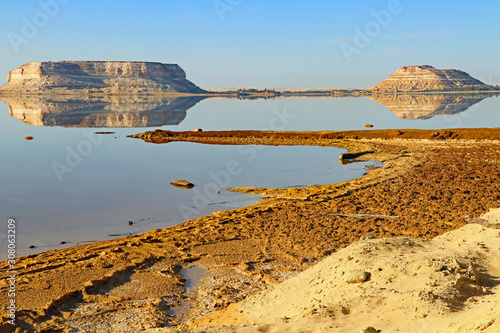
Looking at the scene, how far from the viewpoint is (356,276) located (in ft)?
26.0

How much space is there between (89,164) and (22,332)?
23.0 m

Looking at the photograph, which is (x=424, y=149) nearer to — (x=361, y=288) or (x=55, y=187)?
(x=55, y=187)

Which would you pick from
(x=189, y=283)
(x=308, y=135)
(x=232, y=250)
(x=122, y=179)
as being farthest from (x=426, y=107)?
(x=189, y=283)

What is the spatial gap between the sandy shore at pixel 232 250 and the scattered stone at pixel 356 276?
4.74 ft

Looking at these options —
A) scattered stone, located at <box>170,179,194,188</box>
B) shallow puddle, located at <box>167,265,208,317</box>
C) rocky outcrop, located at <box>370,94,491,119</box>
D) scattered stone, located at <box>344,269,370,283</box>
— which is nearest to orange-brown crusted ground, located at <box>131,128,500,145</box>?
scattered stone, located at <box>170,179,194,188</box>

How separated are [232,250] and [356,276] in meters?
4.93

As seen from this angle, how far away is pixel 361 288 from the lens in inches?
303

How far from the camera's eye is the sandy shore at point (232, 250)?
915 cm

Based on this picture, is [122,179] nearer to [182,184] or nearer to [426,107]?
[182,184]

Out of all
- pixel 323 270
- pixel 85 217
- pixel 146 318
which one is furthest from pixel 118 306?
pixel 85 217

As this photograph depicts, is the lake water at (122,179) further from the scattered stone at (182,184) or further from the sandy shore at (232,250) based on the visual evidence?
the sandy shore at (232,250)

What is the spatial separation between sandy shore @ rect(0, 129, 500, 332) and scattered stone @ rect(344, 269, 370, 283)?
145cm

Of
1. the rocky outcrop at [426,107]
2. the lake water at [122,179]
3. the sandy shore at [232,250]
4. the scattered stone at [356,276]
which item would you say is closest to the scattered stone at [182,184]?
the lake water at [122,179]

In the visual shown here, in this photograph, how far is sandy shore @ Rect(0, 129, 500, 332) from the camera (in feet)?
30.0
